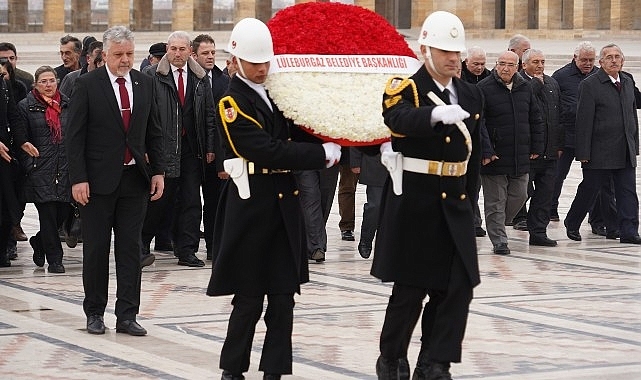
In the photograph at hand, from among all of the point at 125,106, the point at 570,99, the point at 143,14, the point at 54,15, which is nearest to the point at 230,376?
the point at 125,106

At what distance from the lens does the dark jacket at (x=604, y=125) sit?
14773mm

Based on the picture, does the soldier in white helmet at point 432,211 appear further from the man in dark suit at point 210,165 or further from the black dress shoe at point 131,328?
the man in dark suit at point 210,165

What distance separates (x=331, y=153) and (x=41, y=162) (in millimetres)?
5697

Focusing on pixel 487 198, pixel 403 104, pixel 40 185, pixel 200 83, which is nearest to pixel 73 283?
pixel 40 185

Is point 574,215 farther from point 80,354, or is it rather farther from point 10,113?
point 80,354

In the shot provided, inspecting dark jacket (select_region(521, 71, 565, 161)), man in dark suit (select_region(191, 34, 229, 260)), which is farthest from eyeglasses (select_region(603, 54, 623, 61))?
man in dark suit (select_region(191, 34, 229, 260))

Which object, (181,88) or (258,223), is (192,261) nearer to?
(181,88)

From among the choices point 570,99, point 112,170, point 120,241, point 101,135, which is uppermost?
point 570,99

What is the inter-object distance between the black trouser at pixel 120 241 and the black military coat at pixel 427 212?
236cm

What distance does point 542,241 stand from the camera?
14.6 meters

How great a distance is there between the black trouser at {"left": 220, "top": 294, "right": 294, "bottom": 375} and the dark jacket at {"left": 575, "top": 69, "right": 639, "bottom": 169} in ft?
25.1

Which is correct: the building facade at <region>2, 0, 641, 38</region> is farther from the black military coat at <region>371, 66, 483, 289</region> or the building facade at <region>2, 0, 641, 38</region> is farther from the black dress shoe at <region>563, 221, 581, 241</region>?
the black military coat at <region>371, 66, 483, 289</region>

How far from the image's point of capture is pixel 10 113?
12.6 m

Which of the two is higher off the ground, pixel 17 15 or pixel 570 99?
pixel 17 15
